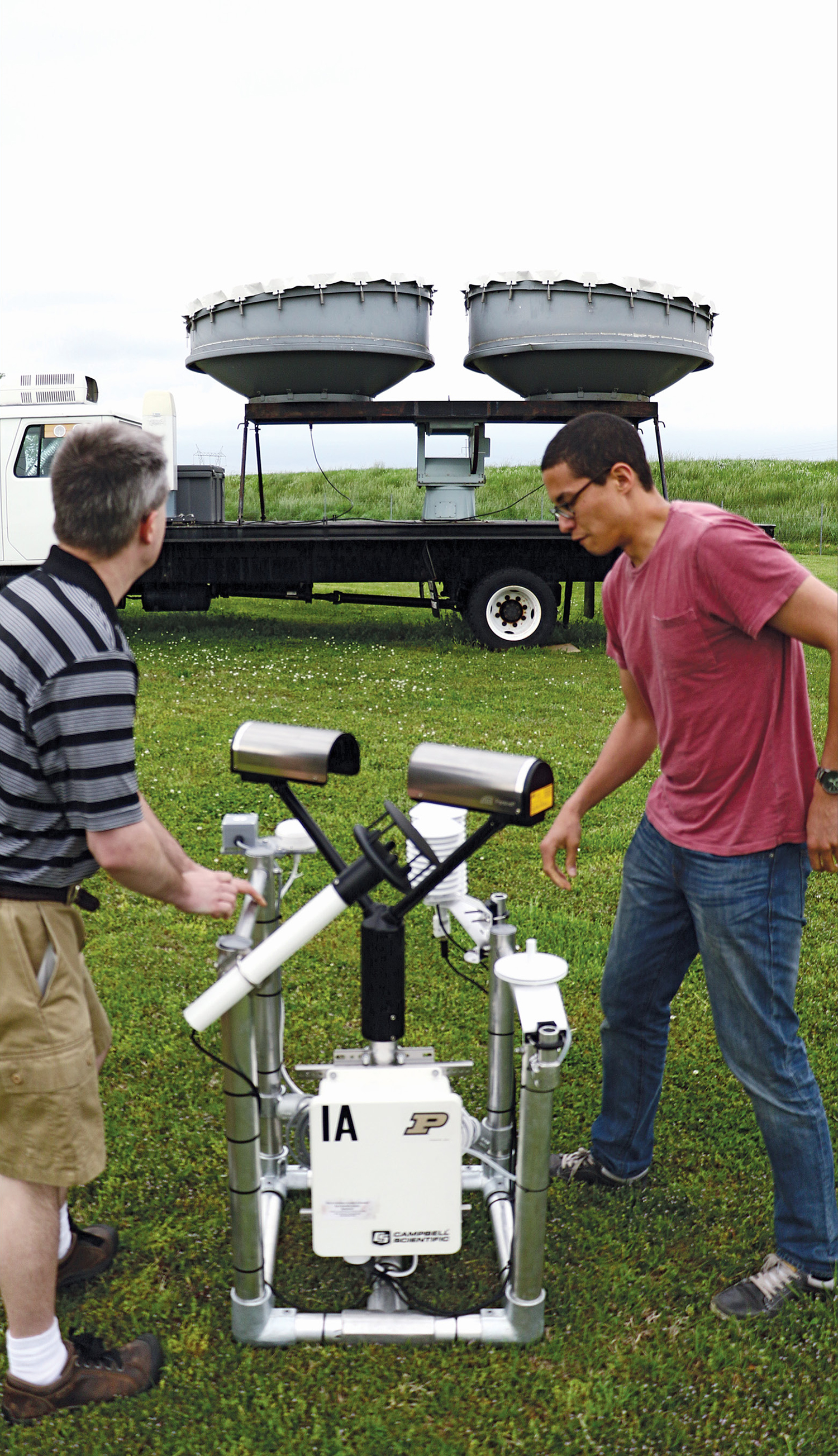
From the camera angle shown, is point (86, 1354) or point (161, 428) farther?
point (161, 428)

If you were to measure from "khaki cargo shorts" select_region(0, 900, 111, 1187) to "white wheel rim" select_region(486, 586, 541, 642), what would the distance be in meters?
10.3

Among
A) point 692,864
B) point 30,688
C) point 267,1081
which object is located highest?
point 30,688

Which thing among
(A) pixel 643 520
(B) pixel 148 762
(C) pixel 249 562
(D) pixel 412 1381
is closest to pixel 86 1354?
(D) pixel 412 1381

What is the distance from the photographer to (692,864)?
8.27ft

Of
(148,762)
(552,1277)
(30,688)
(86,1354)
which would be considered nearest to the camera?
(30,688)

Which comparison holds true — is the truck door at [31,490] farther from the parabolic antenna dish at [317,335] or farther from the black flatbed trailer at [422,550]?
the parabolic antenna dish at [317,335]

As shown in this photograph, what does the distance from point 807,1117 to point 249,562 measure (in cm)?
1053

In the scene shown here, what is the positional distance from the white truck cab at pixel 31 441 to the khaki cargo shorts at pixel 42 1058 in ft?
33.8

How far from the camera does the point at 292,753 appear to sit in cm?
229

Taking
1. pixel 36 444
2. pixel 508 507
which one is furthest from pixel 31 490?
pixel 508 507

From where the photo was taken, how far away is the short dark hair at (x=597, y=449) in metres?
2.45

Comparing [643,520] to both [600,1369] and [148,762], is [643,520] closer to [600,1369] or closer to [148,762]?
[600,1369]

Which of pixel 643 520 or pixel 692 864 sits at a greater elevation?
pixel 643 520

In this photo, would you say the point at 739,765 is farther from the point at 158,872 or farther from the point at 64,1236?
the point at 64,1236
